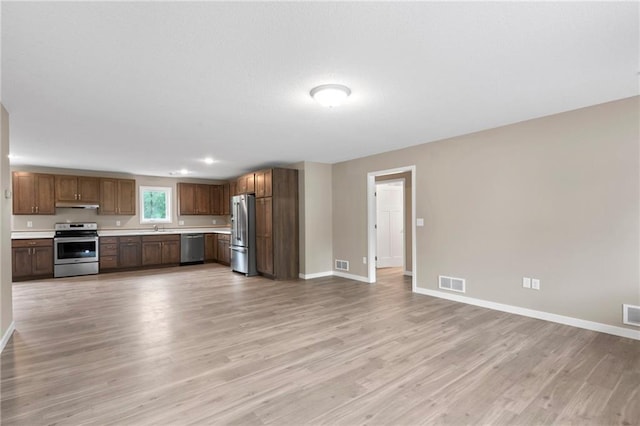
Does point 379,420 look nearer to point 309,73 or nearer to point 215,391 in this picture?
point 215,391

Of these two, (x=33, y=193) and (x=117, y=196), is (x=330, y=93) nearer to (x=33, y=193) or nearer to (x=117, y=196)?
(x=117, y=196)

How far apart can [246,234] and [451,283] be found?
13.4 ft

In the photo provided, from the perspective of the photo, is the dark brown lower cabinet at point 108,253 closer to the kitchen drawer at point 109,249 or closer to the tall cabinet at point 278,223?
the kitchen drawer at point 109,249

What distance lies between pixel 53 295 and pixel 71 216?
9.73ft

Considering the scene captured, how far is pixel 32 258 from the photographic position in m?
6.41

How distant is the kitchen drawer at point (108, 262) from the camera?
23.6ft

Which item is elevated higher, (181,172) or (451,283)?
(181,172)

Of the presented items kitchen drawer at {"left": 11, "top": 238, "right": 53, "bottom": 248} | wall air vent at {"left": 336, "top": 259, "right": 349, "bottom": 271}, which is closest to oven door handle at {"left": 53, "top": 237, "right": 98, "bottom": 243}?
kitchen drawer at {"left": 11, "top": 238, "right": 53, "bottom": 248}

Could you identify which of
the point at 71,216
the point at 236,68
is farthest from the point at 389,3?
the point at 71,216

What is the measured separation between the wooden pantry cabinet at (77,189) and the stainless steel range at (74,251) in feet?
1.98

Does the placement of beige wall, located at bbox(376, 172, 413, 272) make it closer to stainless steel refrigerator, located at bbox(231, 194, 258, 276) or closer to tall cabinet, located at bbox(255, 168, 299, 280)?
tall cabinet, located at bbox(255, 168, 299, 280)

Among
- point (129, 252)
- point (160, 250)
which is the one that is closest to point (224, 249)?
point (160, 250)

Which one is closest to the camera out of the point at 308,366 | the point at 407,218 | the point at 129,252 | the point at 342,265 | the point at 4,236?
the point at 308,366

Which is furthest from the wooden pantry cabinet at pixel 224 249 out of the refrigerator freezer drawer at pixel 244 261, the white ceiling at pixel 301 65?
the white ceiling at pixel 301 65
